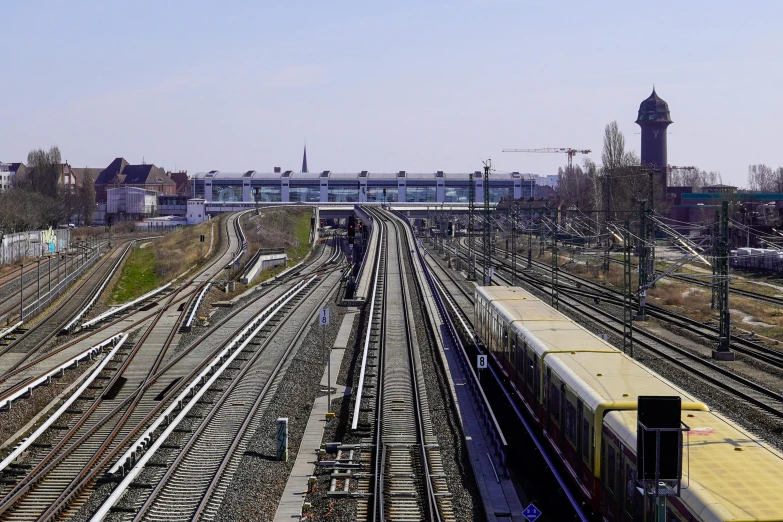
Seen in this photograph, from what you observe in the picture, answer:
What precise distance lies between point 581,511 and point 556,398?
3187 millimetres

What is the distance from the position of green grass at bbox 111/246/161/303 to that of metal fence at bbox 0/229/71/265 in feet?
22.6

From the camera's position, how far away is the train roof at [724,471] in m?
9.09

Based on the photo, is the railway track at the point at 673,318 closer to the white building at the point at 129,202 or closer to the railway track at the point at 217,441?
the railway track at the point at 217,441

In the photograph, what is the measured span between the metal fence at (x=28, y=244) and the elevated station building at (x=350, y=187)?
7354 centimetres

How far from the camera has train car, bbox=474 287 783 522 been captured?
1220 cm

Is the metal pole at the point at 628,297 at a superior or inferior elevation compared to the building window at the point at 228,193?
inferior

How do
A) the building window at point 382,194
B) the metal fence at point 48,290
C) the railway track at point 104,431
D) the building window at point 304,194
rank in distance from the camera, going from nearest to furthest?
1. the railway track at point 104,431
2. the metal fence at point 48,290
3. the building window at point 304,194
4. the building window at point 382,194

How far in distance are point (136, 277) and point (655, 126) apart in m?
110

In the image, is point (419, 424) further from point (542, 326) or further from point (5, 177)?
point (5, 177)

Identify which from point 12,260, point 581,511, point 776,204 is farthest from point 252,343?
point 776,204

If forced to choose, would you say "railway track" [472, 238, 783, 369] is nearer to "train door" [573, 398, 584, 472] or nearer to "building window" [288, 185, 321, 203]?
"train door" [573, 398, 584, 472]

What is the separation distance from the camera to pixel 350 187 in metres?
162

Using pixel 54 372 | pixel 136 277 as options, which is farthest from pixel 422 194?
pixel 54 372

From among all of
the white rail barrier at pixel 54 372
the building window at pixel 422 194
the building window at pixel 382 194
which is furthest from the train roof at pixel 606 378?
the building window at pixel 422 194
